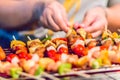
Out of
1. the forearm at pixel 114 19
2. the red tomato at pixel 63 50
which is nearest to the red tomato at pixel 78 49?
the red tomato at pixel 63 50

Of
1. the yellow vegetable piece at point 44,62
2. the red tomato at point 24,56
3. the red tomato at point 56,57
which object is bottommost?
the yellow vegetable piece at point 44,62

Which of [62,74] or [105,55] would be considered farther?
[105,55]

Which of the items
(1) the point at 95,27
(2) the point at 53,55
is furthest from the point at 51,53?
(1) the point at 95,27

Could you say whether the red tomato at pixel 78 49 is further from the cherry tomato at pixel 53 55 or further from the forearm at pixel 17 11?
the forearm at pixel 17 11

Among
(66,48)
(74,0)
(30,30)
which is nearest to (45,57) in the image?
(66,48)

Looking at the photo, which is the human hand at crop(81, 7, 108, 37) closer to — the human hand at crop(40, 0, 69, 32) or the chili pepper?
the human hand at crop(40, 0, 69, 32)

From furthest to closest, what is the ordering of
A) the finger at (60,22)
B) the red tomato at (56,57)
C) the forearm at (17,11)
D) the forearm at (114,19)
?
the forearm at (114,19) → the forearm at (17,11) → the finger at (60,22) → the red tomato at (56,57)

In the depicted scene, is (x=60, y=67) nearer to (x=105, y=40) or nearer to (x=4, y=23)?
(x=105, y=40)
